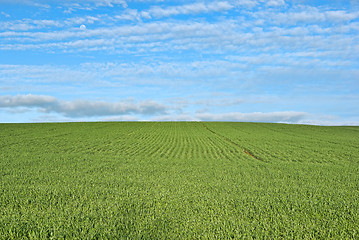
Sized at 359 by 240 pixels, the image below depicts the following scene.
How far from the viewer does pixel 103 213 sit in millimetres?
8195

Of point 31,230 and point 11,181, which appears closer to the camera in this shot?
point 31,230

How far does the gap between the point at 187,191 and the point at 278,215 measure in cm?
376

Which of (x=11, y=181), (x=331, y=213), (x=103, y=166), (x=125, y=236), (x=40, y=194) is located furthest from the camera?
(x=103, y=166)

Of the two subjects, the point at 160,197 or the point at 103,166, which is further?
the point at 103,166

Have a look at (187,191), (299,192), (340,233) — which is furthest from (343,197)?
(187,191)

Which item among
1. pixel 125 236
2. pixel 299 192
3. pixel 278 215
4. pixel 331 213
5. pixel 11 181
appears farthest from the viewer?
pixel 11 181

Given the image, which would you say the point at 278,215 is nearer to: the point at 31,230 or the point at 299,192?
the point at 299,192

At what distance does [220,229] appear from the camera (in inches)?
283

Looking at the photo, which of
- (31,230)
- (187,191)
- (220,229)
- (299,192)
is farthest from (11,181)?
(299,192)

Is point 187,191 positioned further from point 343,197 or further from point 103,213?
point 343,197

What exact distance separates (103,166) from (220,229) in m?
12.5

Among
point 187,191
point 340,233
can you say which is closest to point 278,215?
point 340,233

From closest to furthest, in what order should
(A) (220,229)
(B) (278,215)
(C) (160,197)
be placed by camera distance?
(A) (220,229), (B) (278,215), (C) (160,197)

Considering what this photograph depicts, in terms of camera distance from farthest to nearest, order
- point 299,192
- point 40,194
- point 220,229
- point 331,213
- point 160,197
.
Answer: point 299,192 < point 40,194 < point 160,197 < point 331,213 < point 220,229
